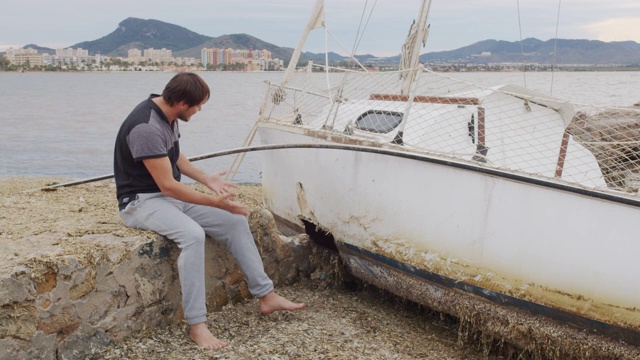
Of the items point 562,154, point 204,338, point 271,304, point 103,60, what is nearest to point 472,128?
point 562,154

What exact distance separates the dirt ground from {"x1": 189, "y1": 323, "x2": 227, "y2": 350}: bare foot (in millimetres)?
44

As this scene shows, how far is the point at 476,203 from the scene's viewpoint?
5.26m

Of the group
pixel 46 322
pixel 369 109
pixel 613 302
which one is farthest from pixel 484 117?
pixel 46 322

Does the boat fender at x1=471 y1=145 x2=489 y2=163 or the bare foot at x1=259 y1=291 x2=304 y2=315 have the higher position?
the boat fender at x1=471 y1=145 x2=489 y2=163

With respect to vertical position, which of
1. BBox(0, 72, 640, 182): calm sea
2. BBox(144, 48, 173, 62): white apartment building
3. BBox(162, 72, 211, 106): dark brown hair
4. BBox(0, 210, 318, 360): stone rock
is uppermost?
BBox(144, 48, 173, 62): white apartment building

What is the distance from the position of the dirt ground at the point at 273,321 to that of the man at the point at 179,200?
0.22 m

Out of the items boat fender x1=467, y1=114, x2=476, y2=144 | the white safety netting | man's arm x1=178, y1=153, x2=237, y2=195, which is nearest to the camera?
man's arm x1=178, y1=153, x2=237, y2=195

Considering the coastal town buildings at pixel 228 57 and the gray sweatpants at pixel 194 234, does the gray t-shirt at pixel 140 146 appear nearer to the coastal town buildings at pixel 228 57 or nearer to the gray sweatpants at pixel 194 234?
the gray sweatpants at pixel 194 234

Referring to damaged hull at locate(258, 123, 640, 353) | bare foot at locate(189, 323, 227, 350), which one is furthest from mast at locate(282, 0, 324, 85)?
bare foot at locate(189, 323, 227, 350)

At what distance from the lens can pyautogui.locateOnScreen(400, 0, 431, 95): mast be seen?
25.6 feet

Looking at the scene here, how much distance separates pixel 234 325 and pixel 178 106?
1.64 metres

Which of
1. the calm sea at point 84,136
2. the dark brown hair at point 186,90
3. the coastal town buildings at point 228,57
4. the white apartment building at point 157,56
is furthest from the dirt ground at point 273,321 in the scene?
the white apartment building at point 157,56

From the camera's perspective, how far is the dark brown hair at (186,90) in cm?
465

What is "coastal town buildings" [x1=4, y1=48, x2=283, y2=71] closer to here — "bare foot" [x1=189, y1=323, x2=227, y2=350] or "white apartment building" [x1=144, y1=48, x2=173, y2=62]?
"white apartment building" [x1=144, y1=48, x2=173, y2=62]
